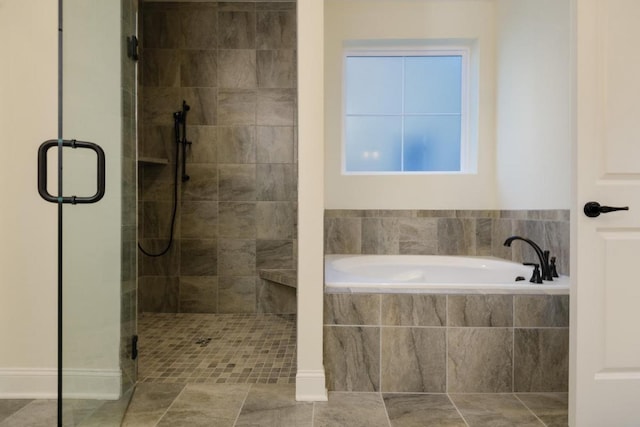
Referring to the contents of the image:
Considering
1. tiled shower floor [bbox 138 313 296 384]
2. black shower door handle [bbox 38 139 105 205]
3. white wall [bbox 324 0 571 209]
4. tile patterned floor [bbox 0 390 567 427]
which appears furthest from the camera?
white wall [bbox 324 0 571 209]

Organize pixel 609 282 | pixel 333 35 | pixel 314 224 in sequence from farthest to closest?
1. pixel 333 35
2. pixel 314 224
3. pixel 609 282

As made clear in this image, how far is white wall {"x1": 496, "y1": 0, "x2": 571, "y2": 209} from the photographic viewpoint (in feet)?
7.81

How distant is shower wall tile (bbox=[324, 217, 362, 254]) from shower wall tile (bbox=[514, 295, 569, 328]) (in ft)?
4.75

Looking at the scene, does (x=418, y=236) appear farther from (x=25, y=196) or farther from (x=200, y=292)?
(x=25, y=196)

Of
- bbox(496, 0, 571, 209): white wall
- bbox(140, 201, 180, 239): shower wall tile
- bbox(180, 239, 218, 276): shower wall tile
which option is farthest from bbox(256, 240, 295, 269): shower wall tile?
bbox(496, 0, 571, 209): white wall

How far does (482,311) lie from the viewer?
196cm

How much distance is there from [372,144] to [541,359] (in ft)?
6.74

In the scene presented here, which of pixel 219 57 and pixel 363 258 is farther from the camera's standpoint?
pixel 219 57

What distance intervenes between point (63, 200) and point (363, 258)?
2.14 metres

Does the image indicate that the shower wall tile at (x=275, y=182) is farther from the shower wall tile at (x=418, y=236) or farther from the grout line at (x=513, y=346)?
the grout line at (x=513, y=346)

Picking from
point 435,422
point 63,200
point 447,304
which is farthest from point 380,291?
point 63,200

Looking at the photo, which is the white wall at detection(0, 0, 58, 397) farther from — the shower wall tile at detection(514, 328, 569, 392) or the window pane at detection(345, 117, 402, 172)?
the shower wall tile at detection(514, 328, 569, 392)

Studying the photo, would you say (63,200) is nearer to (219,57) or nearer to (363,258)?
(363,258)

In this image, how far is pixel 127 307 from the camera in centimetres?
193
